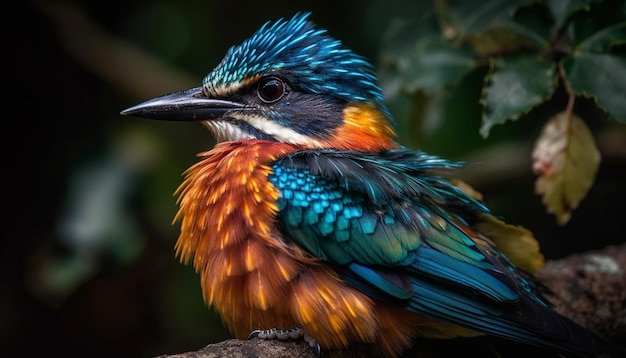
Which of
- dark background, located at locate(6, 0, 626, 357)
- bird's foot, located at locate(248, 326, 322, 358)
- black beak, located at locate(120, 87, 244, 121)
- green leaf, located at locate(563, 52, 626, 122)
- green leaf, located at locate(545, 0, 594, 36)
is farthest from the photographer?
dark background, located at locate(6, 0, 626, 357)

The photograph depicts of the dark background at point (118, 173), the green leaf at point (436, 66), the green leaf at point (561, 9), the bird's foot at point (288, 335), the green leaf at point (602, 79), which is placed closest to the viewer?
the bird's foot at point (288, 335)

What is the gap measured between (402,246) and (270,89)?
1.07m

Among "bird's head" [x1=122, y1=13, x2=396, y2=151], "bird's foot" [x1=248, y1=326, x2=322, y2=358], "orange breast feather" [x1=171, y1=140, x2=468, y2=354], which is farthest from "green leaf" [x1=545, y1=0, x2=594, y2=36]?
"bird's foot" [x1=248, y1=326, x2=322, y2=358]

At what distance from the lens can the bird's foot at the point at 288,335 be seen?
2875mm

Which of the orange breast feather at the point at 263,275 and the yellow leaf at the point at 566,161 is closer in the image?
the orange breast feather at the point at 263,275

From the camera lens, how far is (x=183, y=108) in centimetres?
356

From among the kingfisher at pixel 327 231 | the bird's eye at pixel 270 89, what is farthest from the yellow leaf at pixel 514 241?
the bird's eye at pixel 270 89

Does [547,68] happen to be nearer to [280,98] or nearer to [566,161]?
[566,161]

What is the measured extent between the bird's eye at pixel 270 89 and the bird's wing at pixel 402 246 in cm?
44

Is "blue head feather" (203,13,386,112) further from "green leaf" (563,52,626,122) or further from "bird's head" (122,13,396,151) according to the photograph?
"green leaf" (563,52,626,122)

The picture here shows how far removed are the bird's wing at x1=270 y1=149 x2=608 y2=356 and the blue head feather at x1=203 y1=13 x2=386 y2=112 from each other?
1.62ft

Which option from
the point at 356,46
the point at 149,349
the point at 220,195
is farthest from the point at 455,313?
the point at 356,46

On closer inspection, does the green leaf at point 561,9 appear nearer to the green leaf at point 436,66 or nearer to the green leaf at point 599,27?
the green leaf at point 599,27

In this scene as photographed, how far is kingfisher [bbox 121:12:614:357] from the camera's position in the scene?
9.54 ft
